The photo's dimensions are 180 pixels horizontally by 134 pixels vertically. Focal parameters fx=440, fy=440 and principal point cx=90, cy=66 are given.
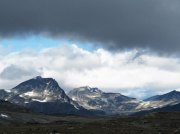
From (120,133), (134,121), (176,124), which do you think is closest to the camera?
(120,133)

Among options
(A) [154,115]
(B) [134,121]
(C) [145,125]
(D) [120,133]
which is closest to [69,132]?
(D) [120,133]

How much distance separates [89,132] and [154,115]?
46962 mm

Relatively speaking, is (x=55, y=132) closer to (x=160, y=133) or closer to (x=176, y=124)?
(x=160, y=133)

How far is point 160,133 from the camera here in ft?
265

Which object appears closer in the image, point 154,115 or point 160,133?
→ point 160,133

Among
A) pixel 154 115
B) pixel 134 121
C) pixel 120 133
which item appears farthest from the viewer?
pixel 154 115

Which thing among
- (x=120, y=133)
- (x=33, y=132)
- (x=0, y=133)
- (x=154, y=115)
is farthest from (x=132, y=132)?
(x=154, y=115)

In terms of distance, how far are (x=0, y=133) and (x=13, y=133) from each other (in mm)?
2356

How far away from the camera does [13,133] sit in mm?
80625

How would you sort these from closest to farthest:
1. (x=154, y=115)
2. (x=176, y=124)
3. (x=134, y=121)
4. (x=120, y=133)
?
(x=120, y=133) → (x=176, y=124) → (x=134, y=121) → (x=154, y=115)

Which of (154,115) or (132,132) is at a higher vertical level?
(154,115)

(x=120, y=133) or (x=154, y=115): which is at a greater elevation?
(x=154, y=115)

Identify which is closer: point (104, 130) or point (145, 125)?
point (104, 130)

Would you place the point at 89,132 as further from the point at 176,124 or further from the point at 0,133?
the point at 176,124
